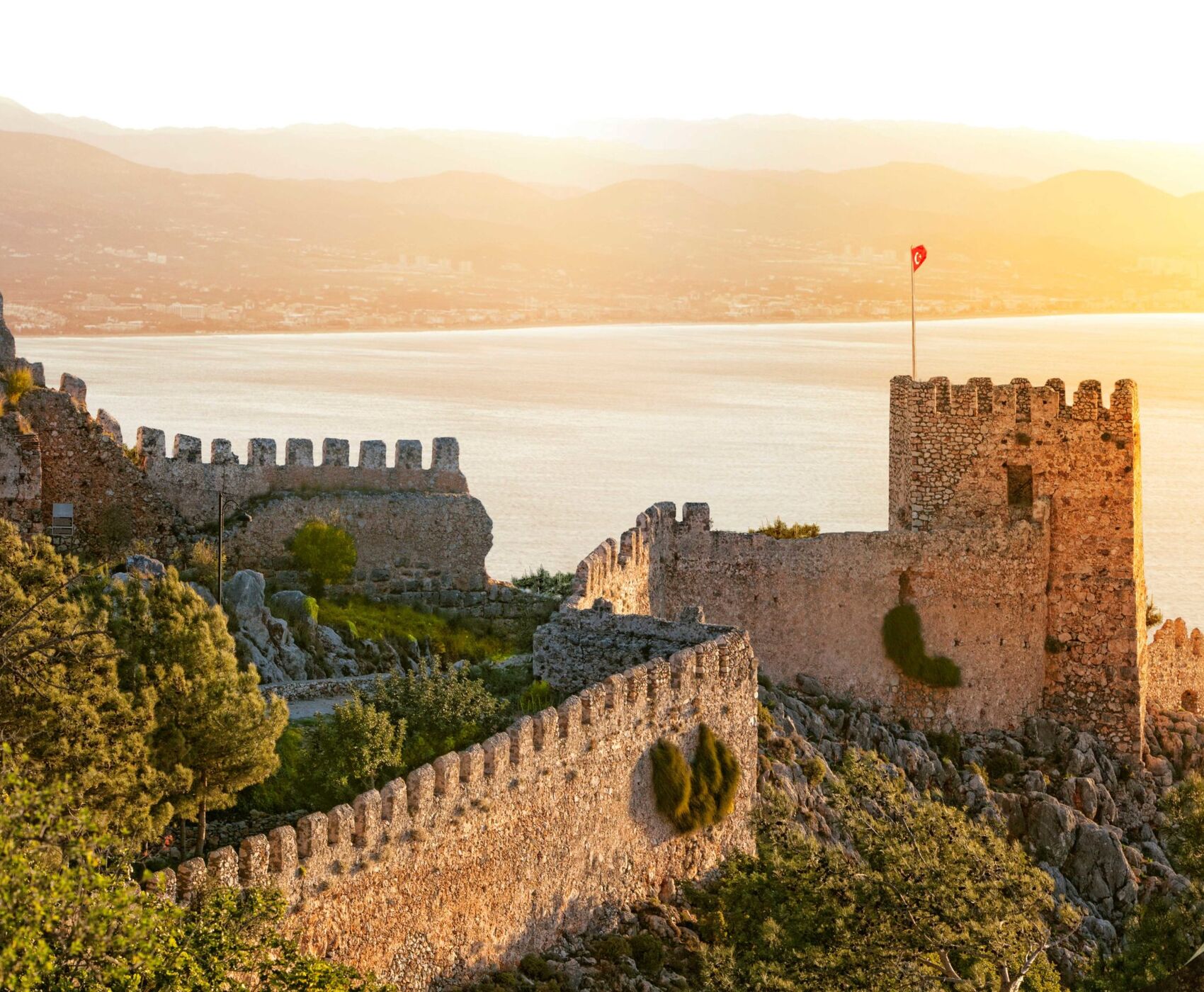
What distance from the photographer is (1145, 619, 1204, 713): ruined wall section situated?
3447 cm

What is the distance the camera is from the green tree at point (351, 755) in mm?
20719

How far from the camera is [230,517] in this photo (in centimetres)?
3094

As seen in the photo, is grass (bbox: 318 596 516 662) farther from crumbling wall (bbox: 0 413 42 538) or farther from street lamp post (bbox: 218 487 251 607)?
crumbling wall (bbox: 0 413 42 538)

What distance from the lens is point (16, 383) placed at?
3184cm

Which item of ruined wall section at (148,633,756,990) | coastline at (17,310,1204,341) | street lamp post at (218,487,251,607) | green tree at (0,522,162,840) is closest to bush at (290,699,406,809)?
ruined wall section at (148,633,756,990)

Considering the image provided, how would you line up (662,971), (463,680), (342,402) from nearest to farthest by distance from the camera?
(662,971) < (463,680) < (342,402)

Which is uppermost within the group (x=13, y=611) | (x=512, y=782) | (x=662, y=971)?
(x=13, y=611)

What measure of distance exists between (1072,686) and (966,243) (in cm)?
17057

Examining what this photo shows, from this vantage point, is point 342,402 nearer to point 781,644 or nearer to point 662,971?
point 781,644

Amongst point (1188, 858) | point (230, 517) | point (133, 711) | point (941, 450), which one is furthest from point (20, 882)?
point (941, 450)

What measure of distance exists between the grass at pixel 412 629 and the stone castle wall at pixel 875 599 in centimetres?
247

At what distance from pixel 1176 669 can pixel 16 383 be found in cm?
1874

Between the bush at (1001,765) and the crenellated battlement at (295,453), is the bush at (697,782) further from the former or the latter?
the crenellated battlement at (295,453)

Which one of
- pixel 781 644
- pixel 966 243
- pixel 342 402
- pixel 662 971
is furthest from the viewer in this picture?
pixel 966 243
